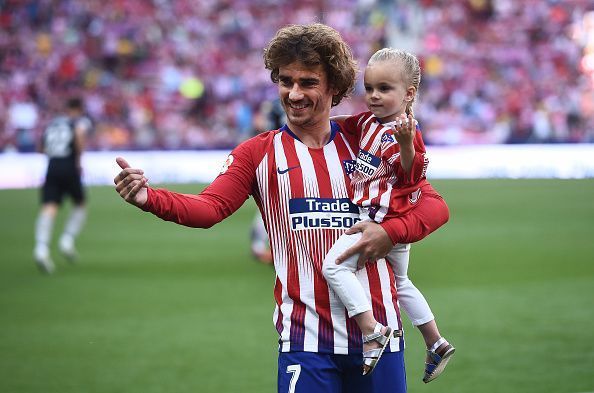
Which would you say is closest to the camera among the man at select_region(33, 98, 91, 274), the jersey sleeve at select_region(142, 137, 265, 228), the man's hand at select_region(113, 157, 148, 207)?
the man's hand at select_region(113, 157, 148, 207)

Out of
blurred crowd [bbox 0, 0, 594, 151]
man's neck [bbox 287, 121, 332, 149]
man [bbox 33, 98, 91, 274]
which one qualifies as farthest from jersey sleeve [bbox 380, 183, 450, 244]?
blurred crowd [bbox 0, 0, 594, 151]

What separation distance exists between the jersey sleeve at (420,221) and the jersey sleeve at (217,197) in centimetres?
58

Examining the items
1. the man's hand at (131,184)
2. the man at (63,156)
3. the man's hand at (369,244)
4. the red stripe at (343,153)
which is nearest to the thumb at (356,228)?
the man's hand at (369,244)

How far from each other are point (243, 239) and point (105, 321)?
6.64 meters

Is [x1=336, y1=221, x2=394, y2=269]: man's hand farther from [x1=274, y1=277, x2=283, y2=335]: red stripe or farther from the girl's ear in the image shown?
the girl's ear

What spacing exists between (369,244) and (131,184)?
90cm

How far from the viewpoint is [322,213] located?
3.63 metres

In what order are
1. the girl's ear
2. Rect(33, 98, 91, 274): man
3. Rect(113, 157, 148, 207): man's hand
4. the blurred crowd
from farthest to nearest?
the blurred crowd, Rect(33, 98, 91, 274): man, the girl's ear, Rect(113, 157, 148, 207): man's hand

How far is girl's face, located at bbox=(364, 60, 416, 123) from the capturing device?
373 cm

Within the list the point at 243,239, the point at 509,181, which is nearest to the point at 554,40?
the point at 509,181

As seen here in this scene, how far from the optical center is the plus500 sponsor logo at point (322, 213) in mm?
3623

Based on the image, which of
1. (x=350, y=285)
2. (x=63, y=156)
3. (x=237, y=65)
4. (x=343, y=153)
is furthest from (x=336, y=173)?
(x=237, y=65)

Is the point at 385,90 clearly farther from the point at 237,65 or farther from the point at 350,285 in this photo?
the point at 237,65

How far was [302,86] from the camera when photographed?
11.7 ft
